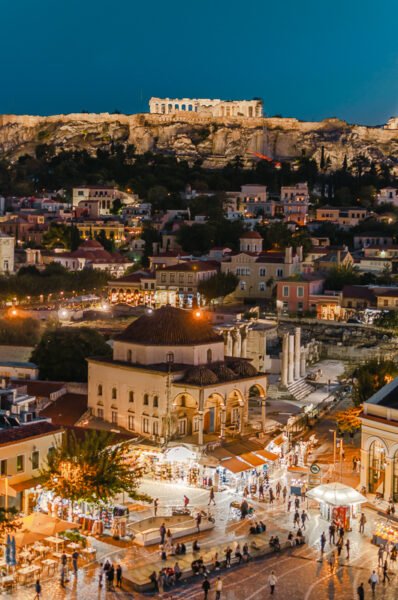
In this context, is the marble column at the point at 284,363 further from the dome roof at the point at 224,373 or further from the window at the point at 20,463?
the window at the point at 20,463

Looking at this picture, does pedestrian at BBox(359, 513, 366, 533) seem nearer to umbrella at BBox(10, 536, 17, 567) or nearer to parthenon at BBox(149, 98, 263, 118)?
umbrella at BBox(10, 536, 17, 567)

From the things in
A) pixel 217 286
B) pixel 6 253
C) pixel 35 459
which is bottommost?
pixel 35 459

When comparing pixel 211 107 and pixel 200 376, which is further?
pixel 211 107

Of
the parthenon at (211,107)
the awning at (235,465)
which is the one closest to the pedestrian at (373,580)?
the awning at (235,465)

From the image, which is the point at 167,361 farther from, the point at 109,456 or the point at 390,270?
the point at 390,270

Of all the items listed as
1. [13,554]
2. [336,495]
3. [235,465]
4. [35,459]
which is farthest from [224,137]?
[13,554]

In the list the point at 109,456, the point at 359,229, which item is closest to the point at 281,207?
the point at 359,229

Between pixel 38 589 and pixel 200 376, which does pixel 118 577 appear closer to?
pixel 38 589
